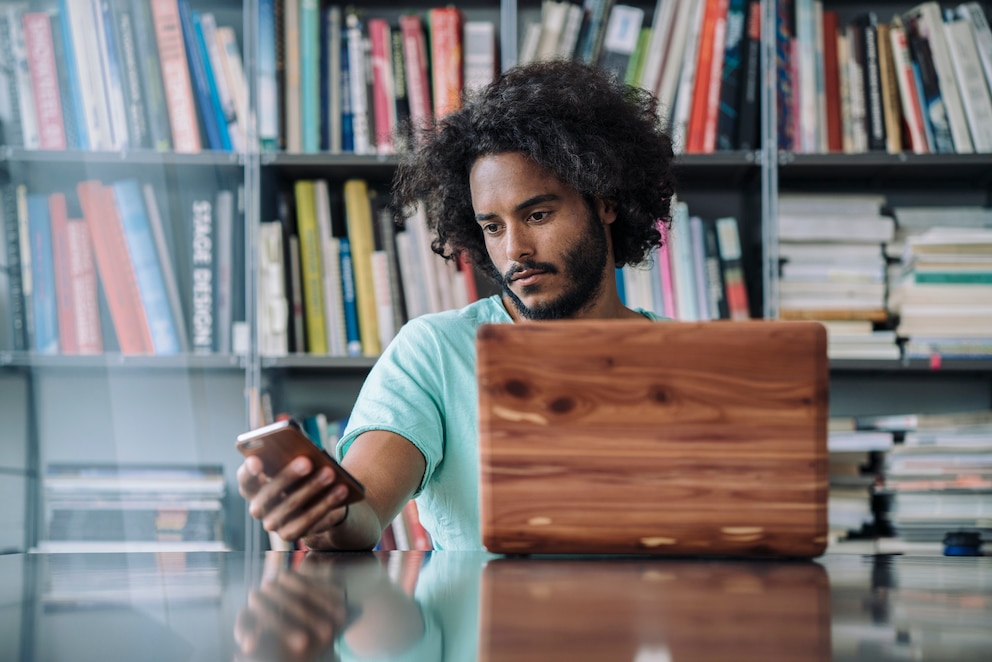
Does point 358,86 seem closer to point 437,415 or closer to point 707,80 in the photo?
point 707,80

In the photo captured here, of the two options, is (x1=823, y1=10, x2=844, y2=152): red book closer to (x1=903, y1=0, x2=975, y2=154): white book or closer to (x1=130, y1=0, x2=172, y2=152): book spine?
(x1=903, y1=0, x2=975, y2=154): white book

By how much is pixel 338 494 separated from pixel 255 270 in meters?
A: 1.24

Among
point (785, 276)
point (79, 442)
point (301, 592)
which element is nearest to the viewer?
point (301, 592)

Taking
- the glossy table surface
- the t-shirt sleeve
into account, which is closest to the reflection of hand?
the glossy table surface

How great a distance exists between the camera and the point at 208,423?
2.23 metres

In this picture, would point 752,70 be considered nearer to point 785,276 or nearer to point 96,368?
point 785,276

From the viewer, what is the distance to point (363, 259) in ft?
6.75

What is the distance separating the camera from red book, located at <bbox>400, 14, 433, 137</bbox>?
2.06 metres

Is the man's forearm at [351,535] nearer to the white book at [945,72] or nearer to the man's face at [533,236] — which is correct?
the man's face at [533,236]

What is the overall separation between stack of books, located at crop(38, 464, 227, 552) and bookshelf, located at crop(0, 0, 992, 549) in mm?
32

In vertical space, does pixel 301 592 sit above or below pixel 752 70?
below

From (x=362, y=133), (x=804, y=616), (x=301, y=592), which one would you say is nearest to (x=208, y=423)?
(x=362, y=133)

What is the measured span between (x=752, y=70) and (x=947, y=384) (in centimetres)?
86

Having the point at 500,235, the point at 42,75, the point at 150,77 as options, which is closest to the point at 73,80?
the point at 42,75
